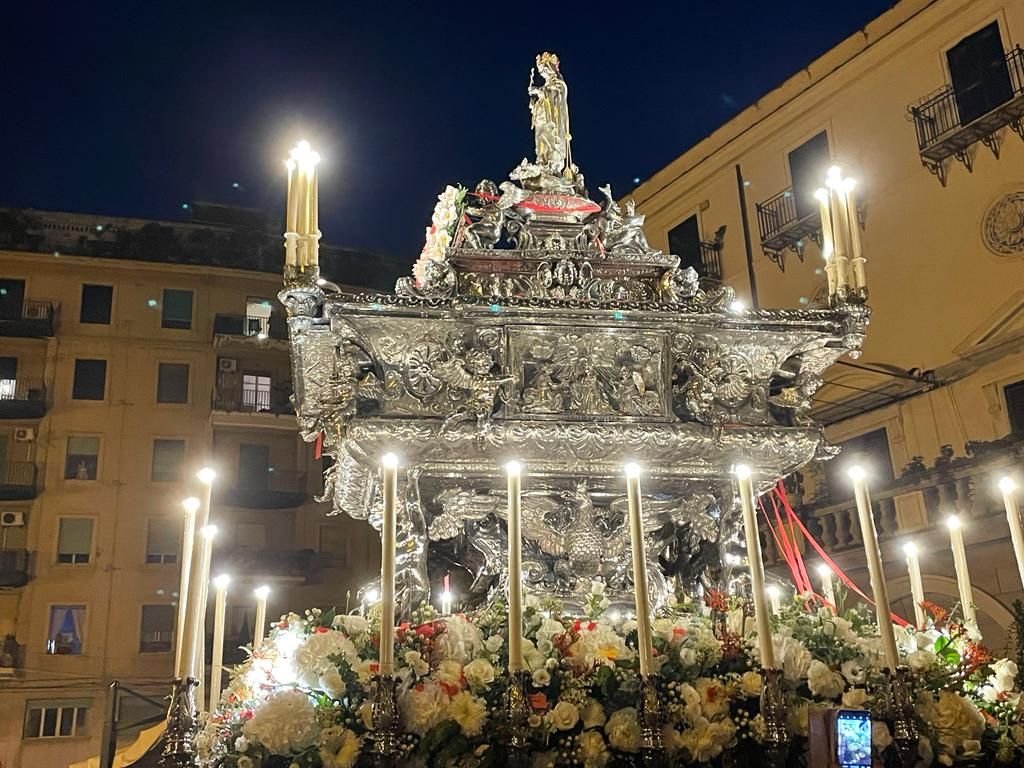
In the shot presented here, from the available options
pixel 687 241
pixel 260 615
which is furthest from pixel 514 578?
pixel 687 241

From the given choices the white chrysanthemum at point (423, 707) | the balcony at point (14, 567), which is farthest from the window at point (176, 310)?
the white chrysanthemum at point (423, 707)

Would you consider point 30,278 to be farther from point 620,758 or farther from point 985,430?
point 620,758

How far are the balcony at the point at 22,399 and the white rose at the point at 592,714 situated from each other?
1932cm

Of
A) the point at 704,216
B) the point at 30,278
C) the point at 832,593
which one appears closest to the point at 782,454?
the point at 832,593

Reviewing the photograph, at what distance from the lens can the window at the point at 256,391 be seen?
21453 millimetres

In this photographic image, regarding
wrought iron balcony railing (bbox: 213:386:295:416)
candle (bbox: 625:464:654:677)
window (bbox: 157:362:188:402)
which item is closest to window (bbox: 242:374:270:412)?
wrought iron balcony railing (bbox: 213:386:295:416)

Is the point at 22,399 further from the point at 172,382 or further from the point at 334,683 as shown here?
the point at 334,683

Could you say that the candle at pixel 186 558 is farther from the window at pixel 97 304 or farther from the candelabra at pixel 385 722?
the window at pixel 97 304

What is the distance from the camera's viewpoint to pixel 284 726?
3164 mm

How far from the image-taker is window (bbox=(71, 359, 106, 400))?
20812 millimetres

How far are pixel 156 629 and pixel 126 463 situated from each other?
10.8 ft

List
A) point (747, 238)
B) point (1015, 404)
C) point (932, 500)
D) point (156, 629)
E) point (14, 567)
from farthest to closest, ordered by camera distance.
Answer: point (156, 629), point (14, 567), point (747, 238), point (932, 500), point (1015, 404)

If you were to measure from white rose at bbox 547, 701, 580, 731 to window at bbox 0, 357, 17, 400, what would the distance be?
19.9 meters

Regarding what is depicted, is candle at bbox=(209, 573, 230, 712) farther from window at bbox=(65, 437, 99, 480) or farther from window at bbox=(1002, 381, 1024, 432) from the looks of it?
window at bbox=(65, 437, 99, 480)
